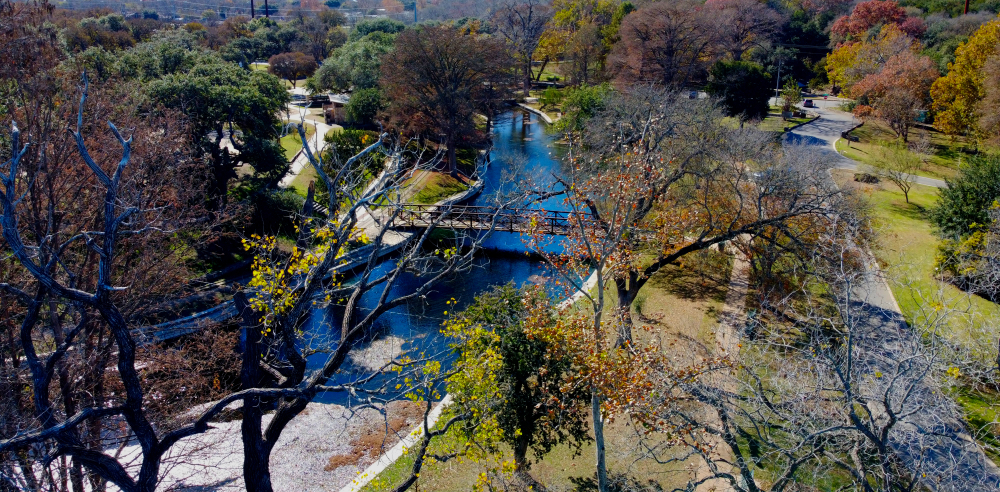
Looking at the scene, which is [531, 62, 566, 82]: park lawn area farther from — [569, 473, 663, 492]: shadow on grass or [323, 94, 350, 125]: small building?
[569, 473, 663, 492]: shadow on grass

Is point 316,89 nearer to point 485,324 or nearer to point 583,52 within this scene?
point 583,52

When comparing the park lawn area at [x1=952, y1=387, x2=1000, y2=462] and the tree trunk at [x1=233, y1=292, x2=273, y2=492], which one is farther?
the park lawn area at [x1=952, y1=387, x2=1000, y2=462]

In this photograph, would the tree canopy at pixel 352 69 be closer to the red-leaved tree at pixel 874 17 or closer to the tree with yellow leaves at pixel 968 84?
the tree with yellow leaves at pixel 968 84

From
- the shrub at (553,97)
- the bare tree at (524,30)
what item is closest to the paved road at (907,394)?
the shrub at (553,97)

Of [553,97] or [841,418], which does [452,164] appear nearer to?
[553,97]

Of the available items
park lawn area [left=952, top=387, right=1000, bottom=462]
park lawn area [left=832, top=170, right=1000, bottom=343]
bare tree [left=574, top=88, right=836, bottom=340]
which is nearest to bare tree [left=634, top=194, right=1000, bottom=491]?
park lawn area [left=952, top=387, right=1000, bottom=462]

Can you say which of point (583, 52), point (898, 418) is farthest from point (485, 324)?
point (583, 52)
